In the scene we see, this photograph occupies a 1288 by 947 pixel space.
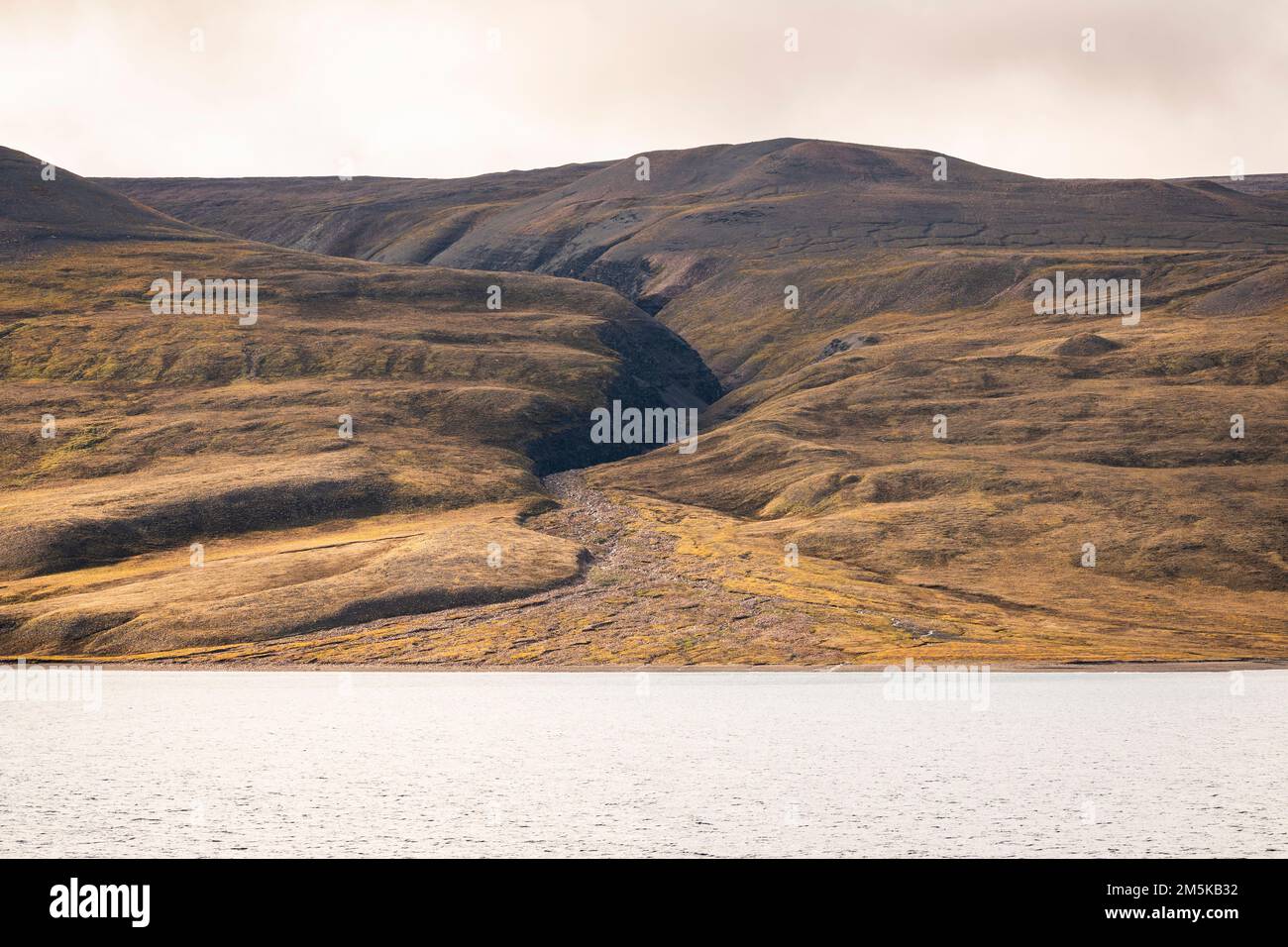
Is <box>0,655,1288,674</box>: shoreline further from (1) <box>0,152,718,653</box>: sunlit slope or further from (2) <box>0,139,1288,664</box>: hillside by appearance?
(1) <box>0,152,718,653</box>: sunlit slope

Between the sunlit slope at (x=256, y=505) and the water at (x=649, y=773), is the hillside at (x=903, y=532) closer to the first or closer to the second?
the sunlit slope at (x=256, y=505)

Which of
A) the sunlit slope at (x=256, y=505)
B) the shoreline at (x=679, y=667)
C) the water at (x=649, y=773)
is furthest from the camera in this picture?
the sunlit slope at (x=256, y=505)

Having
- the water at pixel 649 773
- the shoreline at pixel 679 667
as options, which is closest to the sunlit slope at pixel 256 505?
the shoreline at pixel 679 667

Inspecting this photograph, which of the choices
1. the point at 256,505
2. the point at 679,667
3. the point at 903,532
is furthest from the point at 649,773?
the point at 256,505

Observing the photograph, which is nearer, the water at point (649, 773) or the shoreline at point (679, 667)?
the water at point (649, 773)

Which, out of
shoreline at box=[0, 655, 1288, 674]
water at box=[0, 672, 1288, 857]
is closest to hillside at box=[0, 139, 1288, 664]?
shoreline at box=[0, 655, 1288, 674]

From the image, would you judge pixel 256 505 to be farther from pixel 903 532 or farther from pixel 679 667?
pixel 903 532
